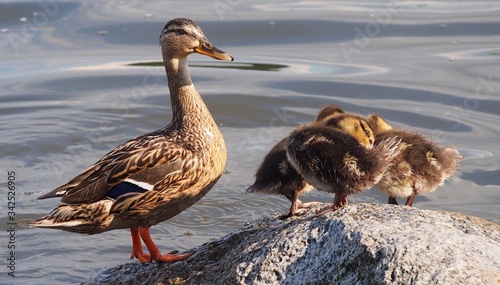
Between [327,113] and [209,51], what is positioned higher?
[209,51]

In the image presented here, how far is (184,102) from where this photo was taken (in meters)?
6.42

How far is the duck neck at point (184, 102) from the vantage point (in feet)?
20.5

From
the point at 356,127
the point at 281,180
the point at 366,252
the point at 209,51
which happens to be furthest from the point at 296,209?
the point at 209,51

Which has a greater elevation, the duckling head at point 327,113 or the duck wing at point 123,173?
the duckling head at point 327,113

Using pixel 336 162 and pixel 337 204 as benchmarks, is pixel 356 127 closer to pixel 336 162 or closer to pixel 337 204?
pixel 336 162

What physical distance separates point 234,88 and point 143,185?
6176mm

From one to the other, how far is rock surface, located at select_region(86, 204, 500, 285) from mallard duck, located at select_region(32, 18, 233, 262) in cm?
67

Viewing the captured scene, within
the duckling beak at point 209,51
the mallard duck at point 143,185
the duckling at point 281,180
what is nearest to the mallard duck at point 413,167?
the duckling at point 281,180

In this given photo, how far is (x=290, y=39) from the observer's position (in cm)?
1314

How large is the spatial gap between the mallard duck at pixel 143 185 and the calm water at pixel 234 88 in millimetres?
1467

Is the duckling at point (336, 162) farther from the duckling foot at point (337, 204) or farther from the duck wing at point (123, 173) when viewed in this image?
the duck wing at point (123, 173)

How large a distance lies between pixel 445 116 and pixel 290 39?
346 centimetres

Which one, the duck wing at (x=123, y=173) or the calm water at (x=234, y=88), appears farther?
the calm water at (x=234, y=88)

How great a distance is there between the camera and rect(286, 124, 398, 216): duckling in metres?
5.31
